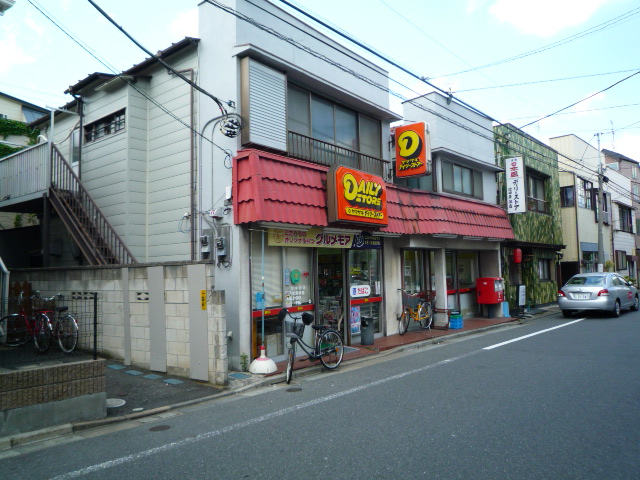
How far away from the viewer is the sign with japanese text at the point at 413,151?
43.3 feet

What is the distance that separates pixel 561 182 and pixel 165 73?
25109 millimetres

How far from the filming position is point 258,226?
910 cm

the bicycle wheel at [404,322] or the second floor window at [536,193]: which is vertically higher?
the second floor window at [536,193]

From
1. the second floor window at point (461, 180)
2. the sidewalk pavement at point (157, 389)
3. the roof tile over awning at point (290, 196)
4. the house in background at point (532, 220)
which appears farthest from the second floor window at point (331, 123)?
the house in background at point (532, 220)

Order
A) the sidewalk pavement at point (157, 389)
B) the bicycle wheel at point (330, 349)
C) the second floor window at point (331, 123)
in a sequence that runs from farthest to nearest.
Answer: the second floor window at point (331, 123), the bicycle wheel at point (330, 349), the sidewalk pavement at point (157, 389)

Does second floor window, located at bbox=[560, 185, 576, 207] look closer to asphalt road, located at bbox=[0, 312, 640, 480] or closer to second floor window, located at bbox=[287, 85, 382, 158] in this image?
second floor window, located at bbox=[287, 85, 382, 158]

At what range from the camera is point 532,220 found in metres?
21.4

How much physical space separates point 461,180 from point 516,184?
9.75ft

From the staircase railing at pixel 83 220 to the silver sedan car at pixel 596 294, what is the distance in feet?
49.2

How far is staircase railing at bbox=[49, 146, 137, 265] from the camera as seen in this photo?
427 inches

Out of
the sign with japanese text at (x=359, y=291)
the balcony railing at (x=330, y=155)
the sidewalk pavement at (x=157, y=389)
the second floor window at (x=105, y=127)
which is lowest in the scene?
the sidewalk pavement at (x=157, y=389)

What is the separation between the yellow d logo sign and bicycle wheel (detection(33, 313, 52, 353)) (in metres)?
10.3

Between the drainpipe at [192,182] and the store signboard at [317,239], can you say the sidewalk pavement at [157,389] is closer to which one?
the store signboard at [317,239]

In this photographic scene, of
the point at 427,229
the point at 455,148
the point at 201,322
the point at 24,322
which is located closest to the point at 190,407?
the point at 201,322
